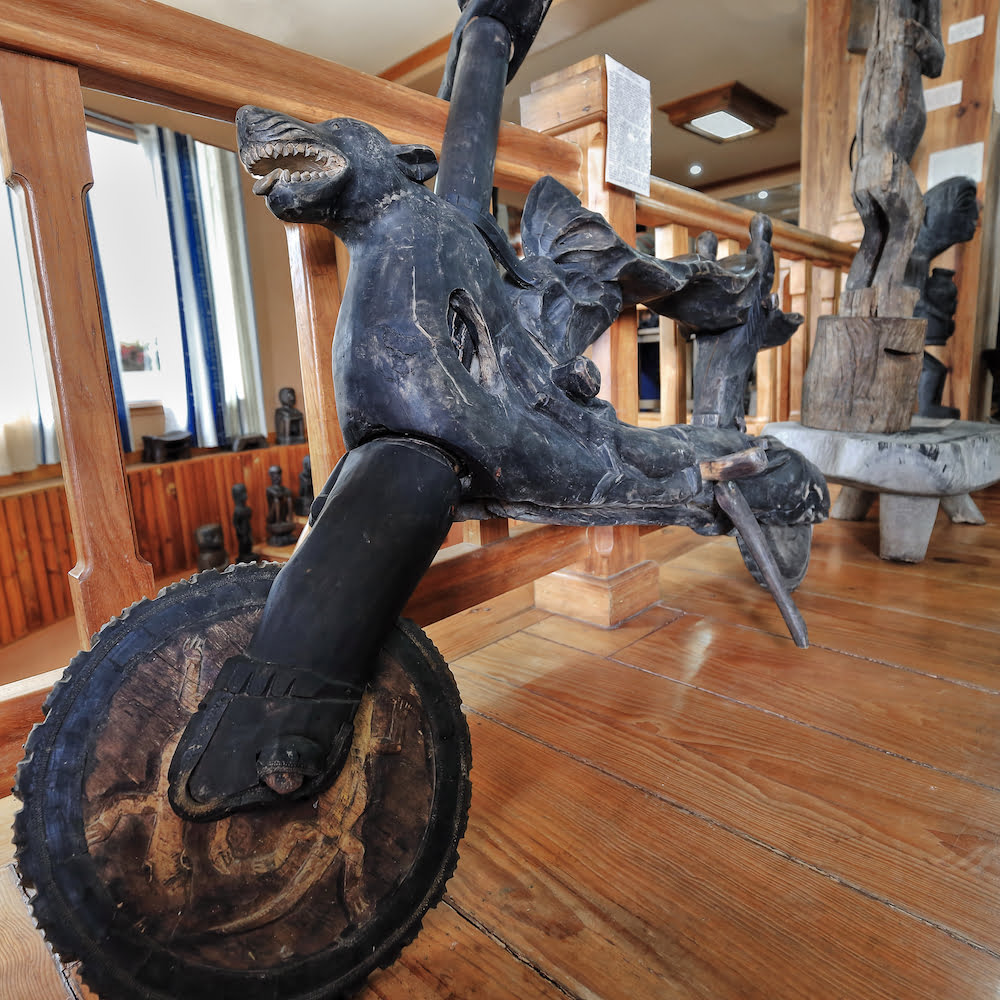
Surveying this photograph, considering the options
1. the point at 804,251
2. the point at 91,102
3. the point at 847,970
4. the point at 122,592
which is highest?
the point at 91,102

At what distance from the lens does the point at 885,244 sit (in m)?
1.52

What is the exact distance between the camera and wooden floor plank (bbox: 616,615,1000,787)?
84 centimetres

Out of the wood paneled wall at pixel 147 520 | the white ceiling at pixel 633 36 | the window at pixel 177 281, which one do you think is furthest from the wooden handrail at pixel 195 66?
the window at pixel 177 281

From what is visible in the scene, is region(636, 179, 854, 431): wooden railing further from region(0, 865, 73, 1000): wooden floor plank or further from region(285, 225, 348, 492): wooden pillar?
region(0, 865, 73, 1000): wooden floor plank

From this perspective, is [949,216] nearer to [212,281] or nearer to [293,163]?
[293,163]

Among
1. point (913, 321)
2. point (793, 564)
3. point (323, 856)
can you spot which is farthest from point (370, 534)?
point (913, 321)

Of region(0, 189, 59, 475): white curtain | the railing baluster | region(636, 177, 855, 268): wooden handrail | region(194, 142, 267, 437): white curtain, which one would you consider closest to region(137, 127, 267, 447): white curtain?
region(194, 142, 267, 437): white curtain

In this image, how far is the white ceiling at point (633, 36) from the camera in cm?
284

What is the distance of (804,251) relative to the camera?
1.85 meters

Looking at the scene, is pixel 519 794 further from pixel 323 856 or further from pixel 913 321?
pixel 913 321

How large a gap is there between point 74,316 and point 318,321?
0.28 meters

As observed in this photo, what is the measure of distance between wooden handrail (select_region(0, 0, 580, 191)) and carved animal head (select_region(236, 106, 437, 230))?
20 centimetres

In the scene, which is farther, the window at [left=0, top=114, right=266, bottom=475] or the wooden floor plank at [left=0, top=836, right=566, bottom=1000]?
the window at [left=0, top=114, right=266, bottom=475]

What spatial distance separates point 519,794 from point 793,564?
701mm
